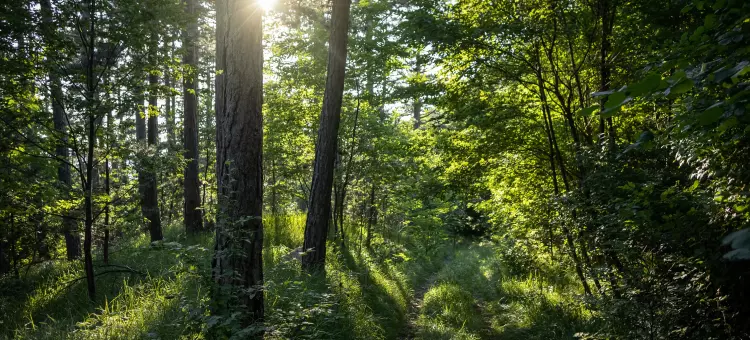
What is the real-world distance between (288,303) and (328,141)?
348 centimetres

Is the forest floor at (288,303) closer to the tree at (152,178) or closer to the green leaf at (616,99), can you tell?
the tree at (152,178)

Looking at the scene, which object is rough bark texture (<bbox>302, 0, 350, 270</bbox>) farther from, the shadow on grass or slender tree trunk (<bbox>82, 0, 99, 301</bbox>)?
slender tree trunk (<bbox>82, 0, 99, 301</bbox>)

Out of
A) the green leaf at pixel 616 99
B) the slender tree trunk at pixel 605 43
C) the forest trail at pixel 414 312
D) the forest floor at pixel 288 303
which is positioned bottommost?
the forest trail at pixel 414 312

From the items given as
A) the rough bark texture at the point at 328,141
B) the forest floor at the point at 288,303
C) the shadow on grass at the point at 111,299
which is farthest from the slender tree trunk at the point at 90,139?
the rough bark texture at the point at 328,141

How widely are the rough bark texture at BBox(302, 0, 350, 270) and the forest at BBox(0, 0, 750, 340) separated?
4 cm

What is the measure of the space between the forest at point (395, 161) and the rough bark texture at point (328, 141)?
4 cm

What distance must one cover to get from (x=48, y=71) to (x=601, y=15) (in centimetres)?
851

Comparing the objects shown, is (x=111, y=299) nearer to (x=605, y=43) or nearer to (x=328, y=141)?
(x=328, y=141)

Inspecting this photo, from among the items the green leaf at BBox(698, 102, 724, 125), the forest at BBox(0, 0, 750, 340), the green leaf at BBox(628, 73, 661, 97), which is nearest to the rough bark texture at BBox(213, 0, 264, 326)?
the forest at BBox(0, 0, 750, 340)

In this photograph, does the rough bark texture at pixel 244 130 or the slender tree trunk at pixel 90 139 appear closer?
the rough bark texture at pixel 244 130

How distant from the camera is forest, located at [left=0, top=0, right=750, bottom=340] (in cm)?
334

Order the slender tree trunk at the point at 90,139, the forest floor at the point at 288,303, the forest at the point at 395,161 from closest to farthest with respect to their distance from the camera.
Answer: the forest at the point at 395,161
the forest floor at the point at 288,303
the slender tree trunk at the point at 90,139

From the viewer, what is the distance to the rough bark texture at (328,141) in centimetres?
769

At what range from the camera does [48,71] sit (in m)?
5.82
